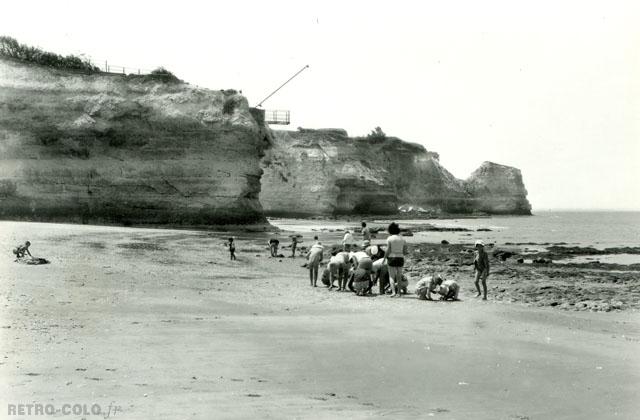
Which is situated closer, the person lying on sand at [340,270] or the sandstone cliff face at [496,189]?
the person lying on sand at [340,270]

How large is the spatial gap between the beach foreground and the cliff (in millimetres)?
82488

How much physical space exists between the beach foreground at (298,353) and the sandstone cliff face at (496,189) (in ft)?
385

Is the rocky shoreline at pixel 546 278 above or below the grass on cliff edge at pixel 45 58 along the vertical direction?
below

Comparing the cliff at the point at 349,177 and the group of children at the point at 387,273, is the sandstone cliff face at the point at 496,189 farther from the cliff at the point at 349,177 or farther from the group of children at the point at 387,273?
the group of children at the point at 387,273

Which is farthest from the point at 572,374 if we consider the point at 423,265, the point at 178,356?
the point at 423,265

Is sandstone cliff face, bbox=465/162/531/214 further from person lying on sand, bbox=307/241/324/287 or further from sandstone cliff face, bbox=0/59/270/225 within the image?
person lying on sand, bbox=307/241/324/287

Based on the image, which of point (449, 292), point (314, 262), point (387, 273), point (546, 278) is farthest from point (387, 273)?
point (546, 278)

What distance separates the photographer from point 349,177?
325ft

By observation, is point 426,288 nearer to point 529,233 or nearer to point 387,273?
point 387,273

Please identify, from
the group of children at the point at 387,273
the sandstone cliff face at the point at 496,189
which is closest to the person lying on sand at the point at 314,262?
the group of children at the point at 387,273

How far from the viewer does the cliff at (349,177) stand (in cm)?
9756

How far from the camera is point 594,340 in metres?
9.55

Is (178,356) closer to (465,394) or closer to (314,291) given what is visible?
(465,394)

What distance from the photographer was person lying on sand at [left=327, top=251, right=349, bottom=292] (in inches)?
628
